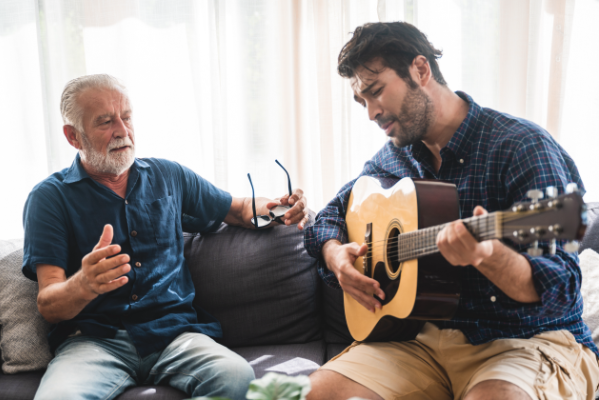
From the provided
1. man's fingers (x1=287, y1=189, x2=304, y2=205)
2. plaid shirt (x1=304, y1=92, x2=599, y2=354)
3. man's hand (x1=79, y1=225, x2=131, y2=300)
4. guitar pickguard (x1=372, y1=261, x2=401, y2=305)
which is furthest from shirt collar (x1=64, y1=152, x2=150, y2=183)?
plaid shirt (x1=304, y1=92, x2=599, y2=354)

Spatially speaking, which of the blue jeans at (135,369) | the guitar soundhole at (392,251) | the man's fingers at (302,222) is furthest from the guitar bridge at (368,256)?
the blue jeans at (135,369)

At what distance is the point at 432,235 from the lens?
1.10 m

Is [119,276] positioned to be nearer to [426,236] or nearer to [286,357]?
[286,357]

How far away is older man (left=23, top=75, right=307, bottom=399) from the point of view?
1478 millimetres

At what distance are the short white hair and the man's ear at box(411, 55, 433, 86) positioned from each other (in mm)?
1085

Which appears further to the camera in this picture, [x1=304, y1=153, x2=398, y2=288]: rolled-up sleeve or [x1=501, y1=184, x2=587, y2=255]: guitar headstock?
[x1=304, y1=153, x2=398, y2=288]: rolled-up sleeve

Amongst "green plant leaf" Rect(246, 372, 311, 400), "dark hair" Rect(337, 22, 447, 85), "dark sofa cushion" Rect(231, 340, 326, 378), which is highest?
"dark hair" Rect(337, 22, 447, 85)

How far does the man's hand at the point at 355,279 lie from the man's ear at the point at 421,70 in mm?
557

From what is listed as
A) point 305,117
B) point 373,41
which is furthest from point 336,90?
point 373,41

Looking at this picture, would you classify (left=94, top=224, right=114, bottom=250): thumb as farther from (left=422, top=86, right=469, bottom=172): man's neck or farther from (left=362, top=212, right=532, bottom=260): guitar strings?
(left=422, top=86, right=469, bottom=172): man's neck

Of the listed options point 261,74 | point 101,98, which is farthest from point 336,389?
point 261,74

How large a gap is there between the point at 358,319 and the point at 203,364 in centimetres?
54

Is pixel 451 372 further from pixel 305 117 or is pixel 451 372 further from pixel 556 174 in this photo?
pixel 305 117

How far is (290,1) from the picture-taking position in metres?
2.24
